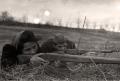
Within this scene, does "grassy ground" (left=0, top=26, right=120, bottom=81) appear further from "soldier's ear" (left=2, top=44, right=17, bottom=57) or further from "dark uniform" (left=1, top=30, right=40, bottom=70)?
"soldier's ear" (left=2, top=44, right=17, bottom=57)

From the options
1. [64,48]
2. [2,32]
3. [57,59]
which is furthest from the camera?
[2,32]

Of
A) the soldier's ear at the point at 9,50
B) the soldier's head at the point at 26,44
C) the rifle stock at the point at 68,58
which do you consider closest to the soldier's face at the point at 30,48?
the soldier's head at the point at 26,44

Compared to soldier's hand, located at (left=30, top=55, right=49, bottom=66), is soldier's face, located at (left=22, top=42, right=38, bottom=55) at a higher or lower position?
higher

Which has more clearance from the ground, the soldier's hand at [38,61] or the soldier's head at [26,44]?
the soldier's head at [26,44]

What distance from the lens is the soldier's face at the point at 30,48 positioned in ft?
17.5

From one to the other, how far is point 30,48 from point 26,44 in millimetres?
186

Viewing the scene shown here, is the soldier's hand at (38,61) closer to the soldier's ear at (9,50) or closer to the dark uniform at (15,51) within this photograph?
the dark uniform at (15,51)

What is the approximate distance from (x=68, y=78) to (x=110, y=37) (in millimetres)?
4790

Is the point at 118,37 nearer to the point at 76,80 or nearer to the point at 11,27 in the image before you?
the point at 11,27

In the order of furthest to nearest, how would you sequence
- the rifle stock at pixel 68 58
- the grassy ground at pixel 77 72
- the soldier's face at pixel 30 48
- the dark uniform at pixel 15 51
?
the soldier's face at pixel 30 48 → the dark uniform at pixel 15 51 → the rifle stock at pixel 68 58 → the grassy ground at pixel 77 72

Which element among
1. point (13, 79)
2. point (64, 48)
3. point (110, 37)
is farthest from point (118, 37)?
point (13, 79)

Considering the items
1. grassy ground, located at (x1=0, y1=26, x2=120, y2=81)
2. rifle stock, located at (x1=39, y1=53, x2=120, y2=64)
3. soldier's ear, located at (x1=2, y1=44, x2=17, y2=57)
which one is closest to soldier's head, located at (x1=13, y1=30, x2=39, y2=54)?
soldier's ear, located at (x1=2, y1=44, x2=17, y2=57)

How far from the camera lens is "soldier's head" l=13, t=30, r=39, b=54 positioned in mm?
5359

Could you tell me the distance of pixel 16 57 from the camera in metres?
5.32
